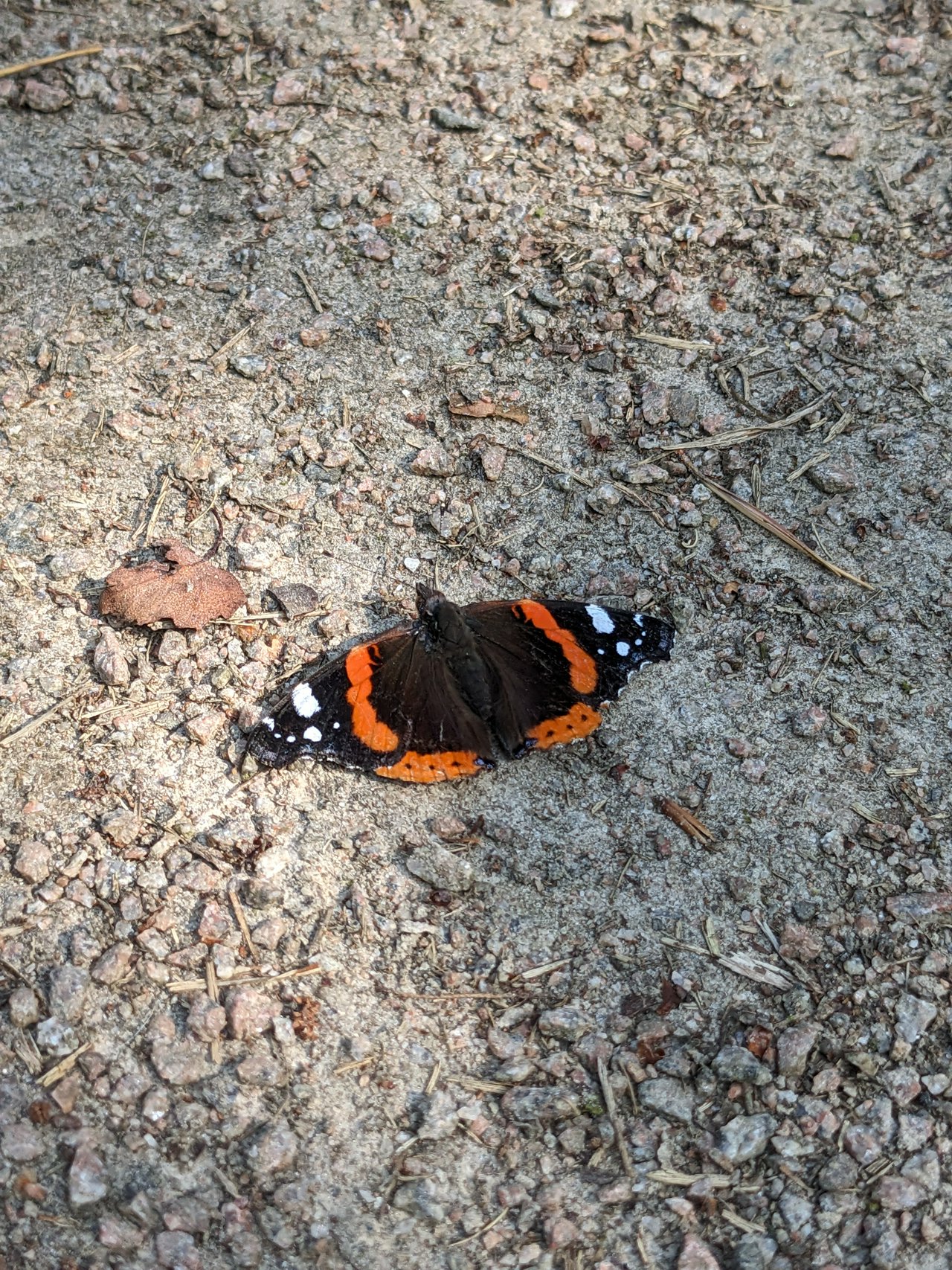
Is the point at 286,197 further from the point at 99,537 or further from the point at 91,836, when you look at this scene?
the point at 91,836

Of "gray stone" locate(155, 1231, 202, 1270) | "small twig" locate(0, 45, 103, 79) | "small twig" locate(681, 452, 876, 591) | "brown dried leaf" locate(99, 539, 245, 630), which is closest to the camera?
"gray stone" locate(155, 1231, 202, 1270)

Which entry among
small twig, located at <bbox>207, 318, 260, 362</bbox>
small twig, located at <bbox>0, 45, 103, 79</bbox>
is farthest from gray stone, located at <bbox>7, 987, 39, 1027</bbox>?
small twig, located at <bbox>0, 45, 103, 79</bbox>

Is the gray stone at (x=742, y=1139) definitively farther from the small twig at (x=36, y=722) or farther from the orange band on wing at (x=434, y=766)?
the small twig at (x=36, y=722)

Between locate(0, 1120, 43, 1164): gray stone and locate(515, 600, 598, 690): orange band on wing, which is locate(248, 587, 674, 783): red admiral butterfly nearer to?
locate(515, 600, 598, 690): orange band on wing

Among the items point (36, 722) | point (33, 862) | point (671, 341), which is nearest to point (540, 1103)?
point (33, 862)

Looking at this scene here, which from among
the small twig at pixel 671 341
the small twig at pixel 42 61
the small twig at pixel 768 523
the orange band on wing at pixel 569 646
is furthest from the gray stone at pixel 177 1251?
the small twig at pixel 42 61

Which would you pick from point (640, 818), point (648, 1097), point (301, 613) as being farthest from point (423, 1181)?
point (301, 613)

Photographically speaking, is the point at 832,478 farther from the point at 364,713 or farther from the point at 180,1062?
the point at 180,1062
